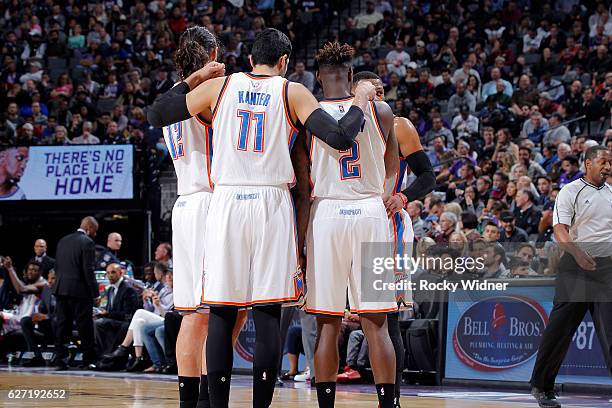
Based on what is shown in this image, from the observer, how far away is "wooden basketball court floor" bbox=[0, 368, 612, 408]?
8117mm

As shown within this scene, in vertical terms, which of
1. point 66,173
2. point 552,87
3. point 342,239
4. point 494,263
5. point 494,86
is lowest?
point 494,263

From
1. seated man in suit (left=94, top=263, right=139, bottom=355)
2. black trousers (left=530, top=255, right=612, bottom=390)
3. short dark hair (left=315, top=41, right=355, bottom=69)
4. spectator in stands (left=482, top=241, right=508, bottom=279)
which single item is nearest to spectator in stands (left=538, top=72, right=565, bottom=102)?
spectator in stands (left=482, top=241, right=508, bottom=279)

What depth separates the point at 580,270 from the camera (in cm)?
830

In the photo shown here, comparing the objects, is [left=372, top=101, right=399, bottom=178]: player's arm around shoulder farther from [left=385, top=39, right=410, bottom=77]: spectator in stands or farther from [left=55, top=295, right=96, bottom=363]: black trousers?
[left=385, top=39, right=410, bottom=77]: spectator in stands

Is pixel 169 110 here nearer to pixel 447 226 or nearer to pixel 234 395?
pixel 234 395

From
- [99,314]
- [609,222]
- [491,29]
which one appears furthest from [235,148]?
[491,29]

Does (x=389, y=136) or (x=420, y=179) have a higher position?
(x=389, y=136)

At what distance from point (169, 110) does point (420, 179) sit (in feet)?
5.91

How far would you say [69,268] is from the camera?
1370 cm

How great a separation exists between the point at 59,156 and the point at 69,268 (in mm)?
4507

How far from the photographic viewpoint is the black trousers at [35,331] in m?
14.7

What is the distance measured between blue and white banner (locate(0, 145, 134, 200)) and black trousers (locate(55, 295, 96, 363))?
12.7 ft

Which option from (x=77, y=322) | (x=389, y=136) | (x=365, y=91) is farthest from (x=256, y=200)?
(x=77, y=322)

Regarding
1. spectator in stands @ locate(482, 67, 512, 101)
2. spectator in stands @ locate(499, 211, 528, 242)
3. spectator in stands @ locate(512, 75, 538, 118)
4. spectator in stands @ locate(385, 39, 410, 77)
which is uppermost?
spectator in stands @ locate(385, 39, 410, 77)
